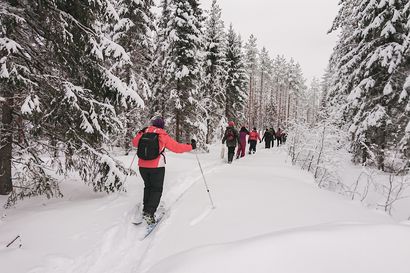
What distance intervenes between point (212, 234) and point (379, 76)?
1472cm

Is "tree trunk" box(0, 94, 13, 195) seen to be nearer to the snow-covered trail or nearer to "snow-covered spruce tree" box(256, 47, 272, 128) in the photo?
the snow-covered trail

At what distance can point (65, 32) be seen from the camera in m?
6.34

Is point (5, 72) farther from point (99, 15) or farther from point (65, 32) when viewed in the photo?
point (99, 15)

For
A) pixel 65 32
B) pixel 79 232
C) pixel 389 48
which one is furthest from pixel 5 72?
pixel 389 48

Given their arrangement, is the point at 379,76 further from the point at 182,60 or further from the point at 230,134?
the point at 182,60

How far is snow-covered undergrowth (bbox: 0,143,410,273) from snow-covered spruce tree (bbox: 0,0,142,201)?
87 cm

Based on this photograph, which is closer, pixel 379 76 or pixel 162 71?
pixel 379 76

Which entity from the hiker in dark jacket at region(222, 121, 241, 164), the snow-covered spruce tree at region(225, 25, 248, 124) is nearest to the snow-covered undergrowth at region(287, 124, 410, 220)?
the hiker in dark jacket at region(222, 121, 241, 164)

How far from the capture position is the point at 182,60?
20.6 m

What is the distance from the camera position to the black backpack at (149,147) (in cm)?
566

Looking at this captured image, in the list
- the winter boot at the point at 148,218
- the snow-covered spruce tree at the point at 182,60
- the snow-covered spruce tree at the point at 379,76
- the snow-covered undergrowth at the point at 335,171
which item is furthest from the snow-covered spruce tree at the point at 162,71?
the winter boot at the point at 148,218

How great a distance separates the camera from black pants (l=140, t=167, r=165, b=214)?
5734 millimetres

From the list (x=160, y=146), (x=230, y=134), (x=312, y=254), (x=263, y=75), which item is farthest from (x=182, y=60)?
(x=263, y=75)

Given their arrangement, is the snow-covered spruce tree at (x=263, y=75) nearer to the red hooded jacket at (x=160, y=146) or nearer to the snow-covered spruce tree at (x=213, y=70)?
the snow-covered spruce tree at (x=213, y=70)
